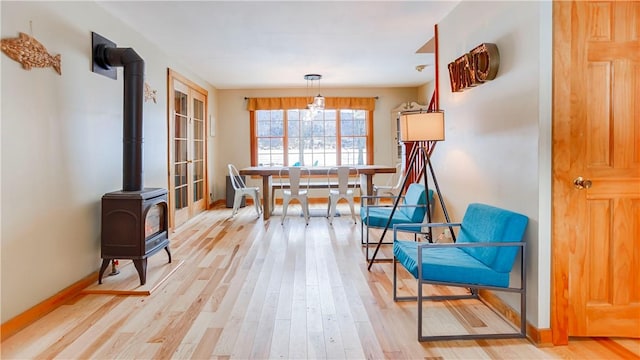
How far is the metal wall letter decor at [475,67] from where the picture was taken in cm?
251

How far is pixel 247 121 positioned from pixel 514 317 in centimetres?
652

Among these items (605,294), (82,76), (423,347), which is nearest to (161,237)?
(82,76)

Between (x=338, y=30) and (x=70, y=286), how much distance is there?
3.36 meters

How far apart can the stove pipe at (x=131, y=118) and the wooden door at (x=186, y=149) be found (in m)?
1.81

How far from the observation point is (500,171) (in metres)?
2.50

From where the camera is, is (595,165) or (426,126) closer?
(595,165)

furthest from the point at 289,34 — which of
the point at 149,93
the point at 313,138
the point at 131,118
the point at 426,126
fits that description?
the point at 313,138

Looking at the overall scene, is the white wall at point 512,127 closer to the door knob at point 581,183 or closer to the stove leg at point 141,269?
the door knob at point 581,183

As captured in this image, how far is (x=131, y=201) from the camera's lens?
9.83 feet

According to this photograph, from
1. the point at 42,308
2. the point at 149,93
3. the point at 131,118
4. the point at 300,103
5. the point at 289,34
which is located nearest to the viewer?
the point at 42,308

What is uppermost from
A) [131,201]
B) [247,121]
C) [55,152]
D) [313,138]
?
[247,121]

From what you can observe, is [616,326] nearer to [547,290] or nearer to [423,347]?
[547,290]

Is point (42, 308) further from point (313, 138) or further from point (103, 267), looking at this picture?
point (313, 138)

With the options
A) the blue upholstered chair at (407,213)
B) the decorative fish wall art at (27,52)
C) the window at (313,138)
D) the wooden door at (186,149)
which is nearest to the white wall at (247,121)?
the window at (313,138)
